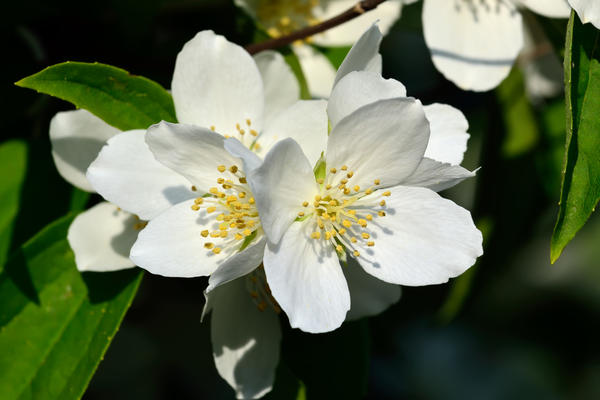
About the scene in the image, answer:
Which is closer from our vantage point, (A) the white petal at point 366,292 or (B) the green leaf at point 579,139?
(B) the green leaf at point 579,139

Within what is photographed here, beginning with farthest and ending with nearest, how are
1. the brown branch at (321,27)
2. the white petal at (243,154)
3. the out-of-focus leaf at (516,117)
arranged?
1. the out-of-focus leaf at (516,117)
2. the brown branch at (321,27)
3. the white petal at (243,154)

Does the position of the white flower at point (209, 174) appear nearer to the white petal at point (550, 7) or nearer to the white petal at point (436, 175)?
the white petal at point (436, 175)

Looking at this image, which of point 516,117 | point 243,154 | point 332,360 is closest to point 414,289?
point 516,117

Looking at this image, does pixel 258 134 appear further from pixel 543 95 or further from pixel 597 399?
pixel 597 399

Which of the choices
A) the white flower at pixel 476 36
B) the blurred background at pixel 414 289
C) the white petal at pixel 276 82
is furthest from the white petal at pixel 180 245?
the white flower at pixel 476 36

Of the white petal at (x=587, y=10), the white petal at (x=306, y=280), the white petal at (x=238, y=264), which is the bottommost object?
the white petal at (x=306, y=280)

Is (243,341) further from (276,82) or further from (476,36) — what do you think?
(476,36)

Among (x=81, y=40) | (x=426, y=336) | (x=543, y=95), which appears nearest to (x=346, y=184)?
(x=81, y=40)
